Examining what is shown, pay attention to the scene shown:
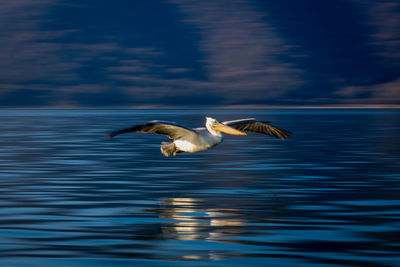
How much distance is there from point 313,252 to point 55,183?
822 centimetres

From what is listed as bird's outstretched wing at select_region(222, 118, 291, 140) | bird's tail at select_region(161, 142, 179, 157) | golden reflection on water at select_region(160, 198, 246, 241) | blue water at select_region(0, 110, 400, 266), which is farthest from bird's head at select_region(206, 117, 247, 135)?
golden reflection on water at select_region(160, 198, 246, 241)

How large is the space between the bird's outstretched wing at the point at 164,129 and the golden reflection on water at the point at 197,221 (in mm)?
1201

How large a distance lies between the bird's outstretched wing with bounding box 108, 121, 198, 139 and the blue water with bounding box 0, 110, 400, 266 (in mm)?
1112

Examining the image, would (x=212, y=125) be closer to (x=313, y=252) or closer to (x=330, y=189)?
(x=330, y=189)

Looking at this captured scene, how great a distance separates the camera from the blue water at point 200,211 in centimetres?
906

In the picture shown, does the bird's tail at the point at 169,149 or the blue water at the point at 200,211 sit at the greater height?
the bird's tail at the point at 169,149

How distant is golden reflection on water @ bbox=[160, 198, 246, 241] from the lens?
10242mm

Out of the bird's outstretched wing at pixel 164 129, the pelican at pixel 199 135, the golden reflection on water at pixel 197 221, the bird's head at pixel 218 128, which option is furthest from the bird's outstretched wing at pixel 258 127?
the golden reflection on water at pixel 197 221

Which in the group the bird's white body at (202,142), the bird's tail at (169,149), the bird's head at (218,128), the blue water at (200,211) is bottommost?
the blue water at (200,211)

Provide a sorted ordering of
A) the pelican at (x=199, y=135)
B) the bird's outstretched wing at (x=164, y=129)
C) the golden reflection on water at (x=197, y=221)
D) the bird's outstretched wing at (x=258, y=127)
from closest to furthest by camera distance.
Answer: the golden reflection on water at (x=197, y=221), the bird's outstretched wing at (x=164, y=129), the pelican at (x=199, y=135), the bird's outstretched wing at (x=258, y=127)

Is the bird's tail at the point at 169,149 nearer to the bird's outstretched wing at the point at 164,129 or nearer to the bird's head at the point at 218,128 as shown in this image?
the bird's outstretched wing at the point at 164,129

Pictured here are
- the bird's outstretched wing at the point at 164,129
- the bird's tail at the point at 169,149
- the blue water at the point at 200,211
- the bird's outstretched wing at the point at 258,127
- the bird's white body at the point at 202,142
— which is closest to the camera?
the blue water at the point at 200,211

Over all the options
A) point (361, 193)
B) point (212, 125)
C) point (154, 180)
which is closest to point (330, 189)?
point (361, 193)

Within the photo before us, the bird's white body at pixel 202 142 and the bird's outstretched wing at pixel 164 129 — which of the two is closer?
the bird's outstretched wing at pixel 164 129
